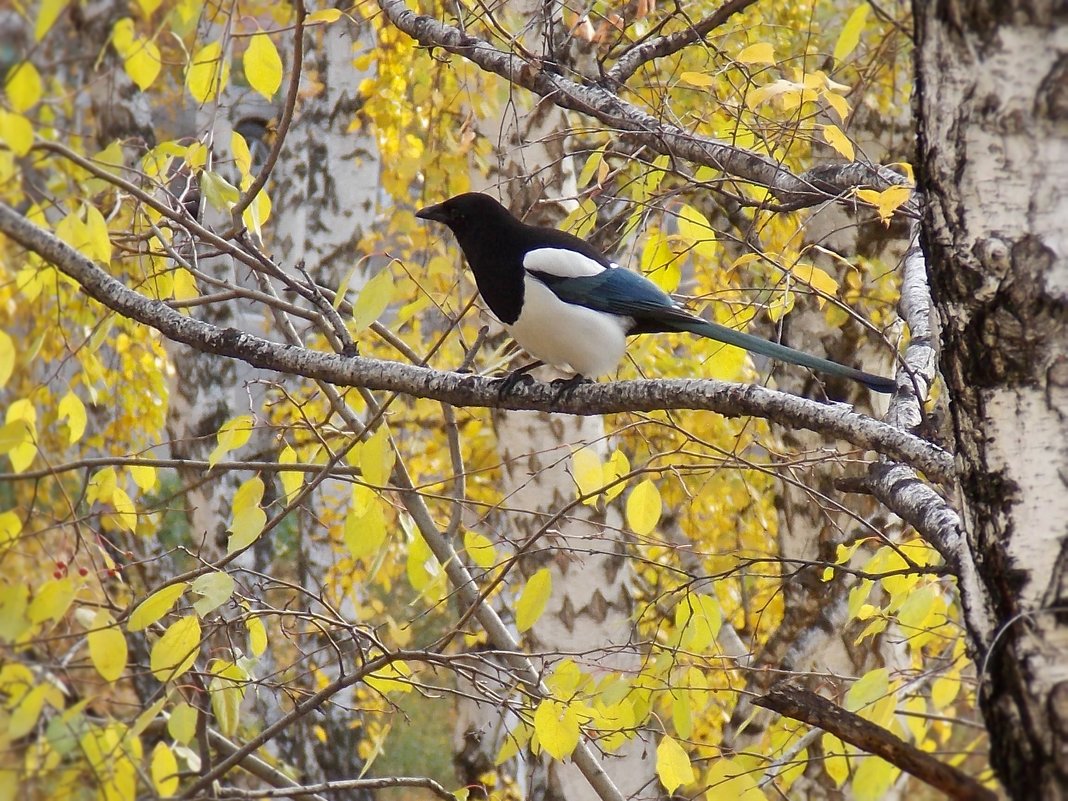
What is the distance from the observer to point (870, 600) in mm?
3598

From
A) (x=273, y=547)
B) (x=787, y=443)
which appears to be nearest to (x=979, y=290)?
(x=787, y=443)

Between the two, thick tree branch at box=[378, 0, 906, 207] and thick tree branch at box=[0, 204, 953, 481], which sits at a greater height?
thick tree branch at box=[378, 0, 906, 207]

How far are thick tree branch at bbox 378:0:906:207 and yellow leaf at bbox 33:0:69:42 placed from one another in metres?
1.05

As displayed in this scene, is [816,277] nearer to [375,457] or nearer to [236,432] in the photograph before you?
[375,457]

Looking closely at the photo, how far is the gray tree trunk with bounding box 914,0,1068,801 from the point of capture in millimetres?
1095

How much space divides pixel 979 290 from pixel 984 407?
11 cm

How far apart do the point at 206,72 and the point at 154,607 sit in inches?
31.2

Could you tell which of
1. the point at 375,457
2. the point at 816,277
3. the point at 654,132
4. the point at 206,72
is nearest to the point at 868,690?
the point at 375,457

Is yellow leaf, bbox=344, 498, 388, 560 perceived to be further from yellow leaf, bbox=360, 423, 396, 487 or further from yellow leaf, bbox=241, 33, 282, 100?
yellow leaf, bbox=241, 33, 282, 100

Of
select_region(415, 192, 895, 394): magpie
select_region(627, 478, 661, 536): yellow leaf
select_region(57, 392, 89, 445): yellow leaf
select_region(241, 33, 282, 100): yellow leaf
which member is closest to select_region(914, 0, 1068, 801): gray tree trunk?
select_region(627, 478, 661, 536): yellow leaf

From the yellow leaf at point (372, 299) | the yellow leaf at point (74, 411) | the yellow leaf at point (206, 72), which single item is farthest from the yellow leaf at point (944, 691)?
the yellow leaf at point (74, 411)

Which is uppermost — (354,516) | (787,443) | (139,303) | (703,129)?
(703,129)

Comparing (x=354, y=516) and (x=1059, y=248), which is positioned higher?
(x=1059, y=248)

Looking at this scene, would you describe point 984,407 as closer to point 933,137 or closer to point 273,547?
point 933,137
